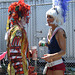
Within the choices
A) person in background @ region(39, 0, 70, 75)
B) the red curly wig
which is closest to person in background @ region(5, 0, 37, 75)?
the red curly wig

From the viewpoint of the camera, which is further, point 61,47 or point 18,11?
point 18,11

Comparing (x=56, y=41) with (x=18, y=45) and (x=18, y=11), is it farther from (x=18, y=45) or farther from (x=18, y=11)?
(x=18, y=11)

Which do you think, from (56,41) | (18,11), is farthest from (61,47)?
(18,11)

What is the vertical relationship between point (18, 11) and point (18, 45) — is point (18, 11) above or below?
above

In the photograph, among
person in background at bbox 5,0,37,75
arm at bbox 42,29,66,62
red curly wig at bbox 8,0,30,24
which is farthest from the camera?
red curly wig at bbox 8,0,30,24

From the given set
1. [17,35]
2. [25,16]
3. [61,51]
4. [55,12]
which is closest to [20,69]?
[17,35]

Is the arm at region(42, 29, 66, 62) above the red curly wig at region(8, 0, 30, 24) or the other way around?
the other way around

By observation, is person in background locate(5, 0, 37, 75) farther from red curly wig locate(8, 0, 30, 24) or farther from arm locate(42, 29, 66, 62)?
arm locate(42, 29, 66, 62)

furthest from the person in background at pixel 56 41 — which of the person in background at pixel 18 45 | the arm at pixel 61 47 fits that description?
the person in background at pixel 18 45

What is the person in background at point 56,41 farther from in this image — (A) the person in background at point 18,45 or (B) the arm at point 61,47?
(A) the person in background at point 18,45

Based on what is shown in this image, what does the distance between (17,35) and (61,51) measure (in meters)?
0.74

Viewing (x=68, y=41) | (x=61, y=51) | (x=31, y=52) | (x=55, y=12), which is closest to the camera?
(x=61, y=51)

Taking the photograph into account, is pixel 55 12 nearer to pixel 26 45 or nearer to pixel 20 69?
pixel 26 45

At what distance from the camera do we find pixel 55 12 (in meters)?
2.37
